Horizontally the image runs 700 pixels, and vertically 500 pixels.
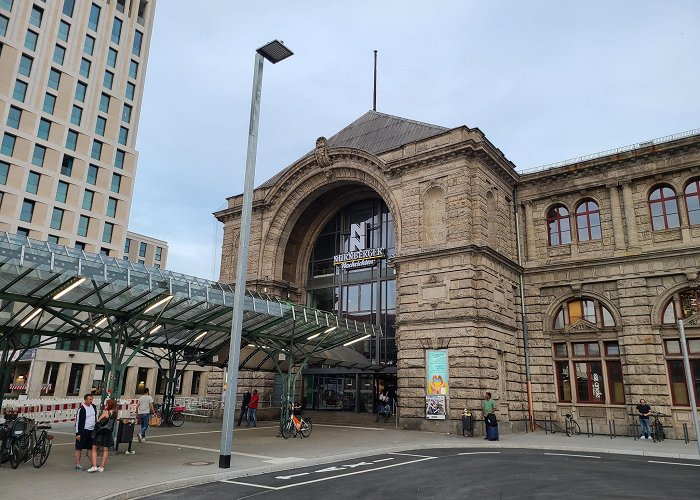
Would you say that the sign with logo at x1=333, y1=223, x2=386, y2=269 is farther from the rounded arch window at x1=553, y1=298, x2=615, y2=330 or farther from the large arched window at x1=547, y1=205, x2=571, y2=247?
the rounded arch window at x1=553, y1=298, x2=615, y2=330

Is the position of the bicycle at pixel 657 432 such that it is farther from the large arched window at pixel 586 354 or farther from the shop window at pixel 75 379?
the shop window at pixel 75 379

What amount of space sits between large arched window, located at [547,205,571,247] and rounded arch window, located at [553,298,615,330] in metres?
3.32

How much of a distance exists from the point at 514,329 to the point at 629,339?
17.3 ft

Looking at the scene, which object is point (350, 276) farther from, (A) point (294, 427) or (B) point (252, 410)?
(A) point (294, 427)

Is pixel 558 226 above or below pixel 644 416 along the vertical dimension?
above

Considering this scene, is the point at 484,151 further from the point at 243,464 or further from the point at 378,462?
the point at 243,464

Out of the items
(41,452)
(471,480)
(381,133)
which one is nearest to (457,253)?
(381,133)

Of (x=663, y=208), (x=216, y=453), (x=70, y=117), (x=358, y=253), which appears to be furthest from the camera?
(x=70, y=117)

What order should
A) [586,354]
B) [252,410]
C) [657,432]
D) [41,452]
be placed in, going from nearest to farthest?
1. [41,452]
2. [657,432]
3. [586,354]
4. [252,410]

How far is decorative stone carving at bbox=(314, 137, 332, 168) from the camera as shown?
106ft

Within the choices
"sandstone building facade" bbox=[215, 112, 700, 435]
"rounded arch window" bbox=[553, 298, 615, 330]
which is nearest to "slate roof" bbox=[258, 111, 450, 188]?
"sandstone building facade" bbox=[215, 112, 700, 435]

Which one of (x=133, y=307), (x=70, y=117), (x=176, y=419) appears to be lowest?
(x=176, y=419)

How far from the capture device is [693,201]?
25.2 meters

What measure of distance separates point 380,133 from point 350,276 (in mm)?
9400
